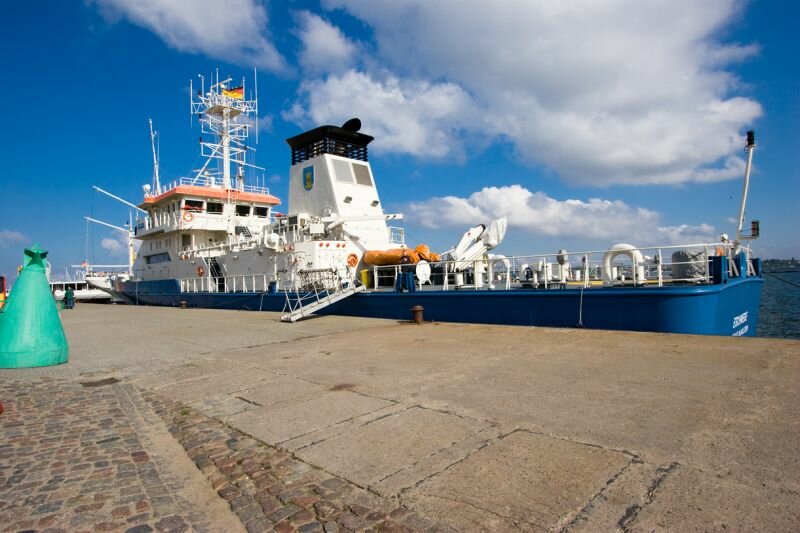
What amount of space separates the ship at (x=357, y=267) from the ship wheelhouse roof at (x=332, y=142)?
6 centimetres

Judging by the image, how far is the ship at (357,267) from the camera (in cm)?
980

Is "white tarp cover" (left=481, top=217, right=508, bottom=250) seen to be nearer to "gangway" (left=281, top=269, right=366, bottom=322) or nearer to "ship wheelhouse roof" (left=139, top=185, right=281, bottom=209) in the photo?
"gangway" (left=281, top=269, right=366, bottom=322)

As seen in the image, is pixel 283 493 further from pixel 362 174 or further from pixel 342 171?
pixel 362 174

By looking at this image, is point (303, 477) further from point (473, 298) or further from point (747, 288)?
point (747, 288)

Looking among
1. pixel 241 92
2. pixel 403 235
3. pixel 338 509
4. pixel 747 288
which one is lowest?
pixel 338 509

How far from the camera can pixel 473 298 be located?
12.2 meters

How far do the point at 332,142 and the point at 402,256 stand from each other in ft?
21.2

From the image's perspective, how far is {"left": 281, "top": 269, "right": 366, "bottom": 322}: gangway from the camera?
1545cm

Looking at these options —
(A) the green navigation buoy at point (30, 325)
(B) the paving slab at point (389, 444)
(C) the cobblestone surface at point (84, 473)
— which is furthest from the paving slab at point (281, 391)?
(A) the green navigation buoy at point (30, 325)

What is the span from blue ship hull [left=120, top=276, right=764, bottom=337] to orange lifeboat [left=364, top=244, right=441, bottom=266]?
156 centimetres

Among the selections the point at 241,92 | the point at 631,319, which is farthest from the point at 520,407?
the point at 241,92

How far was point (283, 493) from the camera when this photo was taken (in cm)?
309

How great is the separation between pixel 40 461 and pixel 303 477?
90.3 inches

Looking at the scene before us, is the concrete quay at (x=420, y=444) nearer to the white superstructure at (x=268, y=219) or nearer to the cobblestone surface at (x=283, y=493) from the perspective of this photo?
the cobblestone surface at (x=283, y=493)
